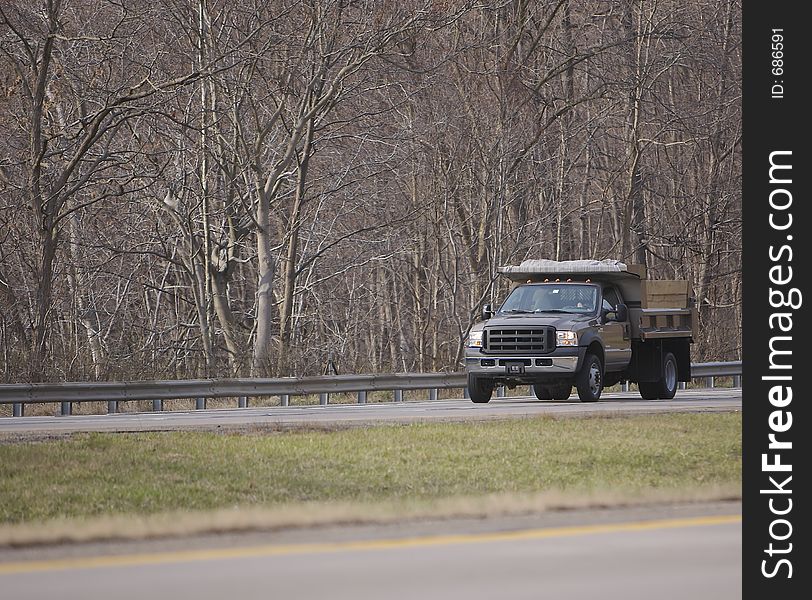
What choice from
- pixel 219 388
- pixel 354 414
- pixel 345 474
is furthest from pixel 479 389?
pixel 345 474

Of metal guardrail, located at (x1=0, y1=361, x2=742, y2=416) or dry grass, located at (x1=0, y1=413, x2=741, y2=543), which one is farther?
metal guardrail, located at (x1=0, y1=361, x2=742, y2=416)

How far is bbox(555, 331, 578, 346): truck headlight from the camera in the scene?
76.8 ft

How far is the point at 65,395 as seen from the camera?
2370 cm

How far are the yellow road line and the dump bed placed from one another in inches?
563

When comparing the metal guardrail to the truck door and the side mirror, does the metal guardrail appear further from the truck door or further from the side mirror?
the truck door

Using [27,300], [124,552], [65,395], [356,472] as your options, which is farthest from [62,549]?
[27,300]

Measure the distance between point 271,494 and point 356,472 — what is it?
1562 millimetres

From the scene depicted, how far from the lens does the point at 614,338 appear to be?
24.6m

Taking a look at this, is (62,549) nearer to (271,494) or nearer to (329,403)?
(271,494)

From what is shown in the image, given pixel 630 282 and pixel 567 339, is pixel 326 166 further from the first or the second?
pixel 567 339

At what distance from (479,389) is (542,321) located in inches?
78.5

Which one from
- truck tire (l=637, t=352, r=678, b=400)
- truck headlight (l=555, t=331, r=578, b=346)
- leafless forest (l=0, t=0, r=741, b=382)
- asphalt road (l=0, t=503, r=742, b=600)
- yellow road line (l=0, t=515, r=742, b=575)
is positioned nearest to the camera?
asphalt road (l=0, t=503, r=742, b=600)

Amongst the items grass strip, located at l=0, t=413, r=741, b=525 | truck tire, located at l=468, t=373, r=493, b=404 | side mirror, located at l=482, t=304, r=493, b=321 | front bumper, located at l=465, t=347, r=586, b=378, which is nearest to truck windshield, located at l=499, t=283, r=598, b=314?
side mirror, located at l=482, t=304, r=493, b=321

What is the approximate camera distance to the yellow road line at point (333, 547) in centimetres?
873
